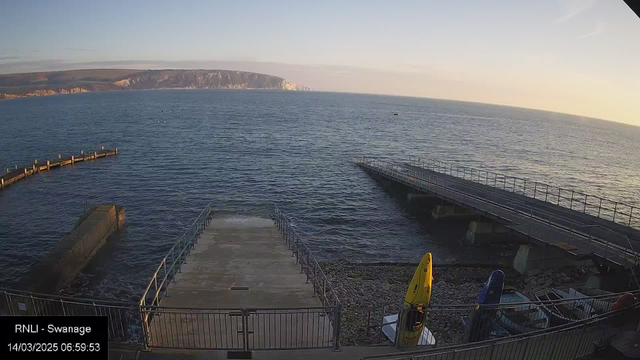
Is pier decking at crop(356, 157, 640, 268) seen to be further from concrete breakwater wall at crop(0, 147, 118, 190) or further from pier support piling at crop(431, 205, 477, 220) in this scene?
concrete breakwater wall at crop(0, 147, 118, 190)

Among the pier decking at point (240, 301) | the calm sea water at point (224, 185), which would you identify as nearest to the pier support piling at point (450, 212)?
the calm sea water at point (224, 185)

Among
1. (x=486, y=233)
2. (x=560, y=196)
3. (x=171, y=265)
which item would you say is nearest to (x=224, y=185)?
(x=486, y=233)

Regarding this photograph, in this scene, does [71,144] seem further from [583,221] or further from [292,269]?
[583,221]

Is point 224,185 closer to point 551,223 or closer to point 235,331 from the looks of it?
point 551,223

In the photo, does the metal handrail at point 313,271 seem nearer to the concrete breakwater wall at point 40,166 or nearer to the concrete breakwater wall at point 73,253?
the concrete breakwater wall at point 73,253

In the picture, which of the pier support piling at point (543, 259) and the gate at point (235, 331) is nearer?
the gate at point (235, 331)

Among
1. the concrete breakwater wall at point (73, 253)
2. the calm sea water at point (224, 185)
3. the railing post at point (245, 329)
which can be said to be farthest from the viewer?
the calm sea water at point (224, 185)

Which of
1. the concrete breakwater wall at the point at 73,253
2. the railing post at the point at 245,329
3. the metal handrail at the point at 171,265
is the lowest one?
the concrete breakwater wall at the point at 73,253
